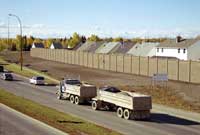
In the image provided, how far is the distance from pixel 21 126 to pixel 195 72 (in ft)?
126

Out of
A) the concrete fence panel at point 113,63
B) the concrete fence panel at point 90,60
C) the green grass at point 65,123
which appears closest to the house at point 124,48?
the concrete fence panel at point 90,60

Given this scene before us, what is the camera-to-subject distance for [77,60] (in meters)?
102

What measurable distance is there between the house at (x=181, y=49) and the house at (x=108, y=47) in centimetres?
2216

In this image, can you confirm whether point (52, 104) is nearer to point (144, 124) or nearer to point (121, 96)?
point (121, 96)

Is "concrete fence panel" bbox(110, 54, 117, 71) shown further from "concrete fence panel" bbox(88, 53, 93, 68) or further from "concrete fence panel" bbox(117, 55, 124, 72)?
"concrete fence panel" bbox(88, 53, 93, 68)

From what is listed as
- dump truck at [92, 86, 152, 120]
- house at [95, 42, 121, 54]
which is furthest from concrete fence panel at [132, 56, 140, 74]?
house at [95, 42, 121, 54]

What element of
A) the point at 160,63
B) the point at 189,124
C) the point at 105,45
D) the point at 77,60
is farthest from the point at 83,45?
the point at 189,124

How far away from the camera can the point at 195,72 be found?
Answer: 58.3 meters

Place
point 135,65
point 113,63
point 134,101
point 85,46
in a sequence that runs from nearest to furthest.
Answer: point 134,101
point 135,65
point 113,63
point 85,46

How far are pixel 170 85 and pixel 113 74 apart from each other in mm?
21244

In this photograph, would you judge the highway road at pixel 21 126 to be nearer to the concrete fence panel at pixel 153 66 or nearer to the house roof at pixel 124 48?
the concrete fence panel at pixel 153 66

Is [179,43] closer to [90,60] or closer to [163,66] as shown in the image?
[90,60]

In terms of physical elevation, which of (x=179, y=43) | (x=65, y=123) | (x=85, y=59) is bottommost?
(x=65, y=123)

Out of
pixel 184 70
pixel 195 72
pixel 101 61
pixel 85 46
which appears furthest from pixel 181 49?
pixel 85 46
